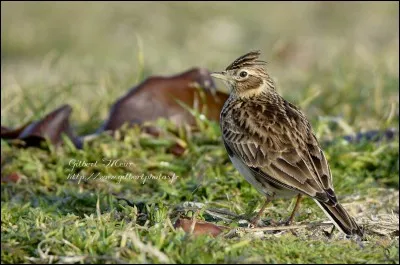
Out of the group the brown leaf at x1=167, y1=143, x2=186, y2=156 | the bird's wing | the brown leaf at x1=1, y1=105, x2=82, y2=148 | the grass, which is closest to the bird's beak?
the bird's wing

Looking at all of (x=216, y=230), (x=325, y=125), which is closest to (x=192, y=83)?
(x=325, y=125)

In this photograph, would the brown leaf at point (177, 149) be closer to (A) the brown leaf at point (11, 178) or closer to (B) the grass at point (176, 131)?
(B) the grass at point (176, 131)

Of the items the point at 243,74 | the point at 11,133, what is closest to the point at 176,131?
the point at 243,74

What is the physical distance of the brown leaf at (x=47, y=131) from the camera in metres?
7.19

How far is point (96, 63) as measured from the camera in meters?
11.6

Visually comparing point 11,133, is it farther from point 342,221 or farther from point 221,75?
point 342,221

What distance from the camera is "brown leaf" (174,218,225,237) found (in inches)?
182

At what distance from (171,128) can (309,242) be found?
9.49ft

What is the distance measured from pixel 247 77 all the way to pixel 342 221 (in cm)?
179

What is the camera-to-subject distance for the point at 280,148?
559 centimetres

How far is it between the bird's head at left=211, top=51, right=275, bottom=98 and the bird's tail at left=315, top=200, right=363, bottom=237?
158 centimetres

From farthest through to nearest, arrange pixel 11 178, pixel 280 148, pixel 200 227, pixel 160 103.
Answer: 1. pixel 160 103
2. pixel 11 178
3. pixel 280 148
4. pixel 200 227

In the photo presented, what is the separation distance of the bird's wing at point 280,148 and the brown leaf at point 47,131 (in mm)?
1686

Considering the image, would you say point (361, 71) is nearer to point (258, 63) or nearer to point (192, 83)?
point (192, 83)
